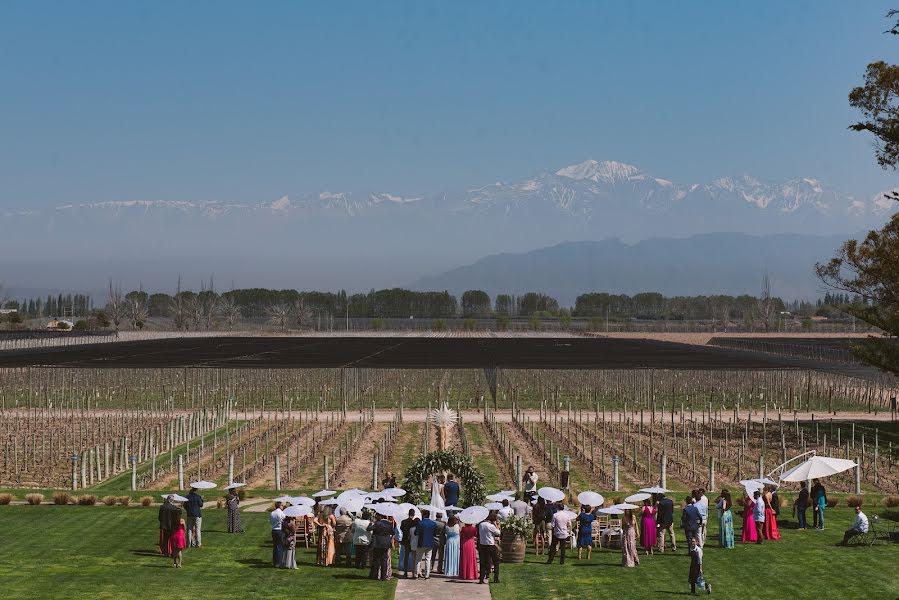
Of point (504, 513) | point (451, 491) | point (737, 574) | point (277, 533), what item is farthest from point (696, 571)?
point (277, 533)

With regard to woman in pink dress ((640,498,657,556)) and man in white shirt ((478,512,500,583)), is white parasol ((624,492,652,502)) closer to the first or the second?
woman in pink dress ((640,498,657,556))

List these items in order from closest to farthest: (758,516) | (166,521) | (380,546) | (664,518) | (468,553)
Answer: (380,546), (468,553), (166,521), (664,518), (758,516)

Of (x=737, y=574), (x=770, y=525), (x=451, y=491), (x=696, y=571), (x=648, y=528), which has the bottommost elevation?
(x=737, y=574)

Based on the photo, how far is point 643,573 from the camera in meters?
27.2

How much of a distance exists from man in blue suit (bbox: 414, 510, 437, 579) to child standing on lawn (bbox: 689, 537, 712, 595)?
6.32m

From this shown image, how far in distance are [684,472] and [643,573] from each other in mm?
19557

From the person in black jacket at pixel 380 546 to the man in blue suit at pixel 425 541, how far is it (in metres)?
0.74

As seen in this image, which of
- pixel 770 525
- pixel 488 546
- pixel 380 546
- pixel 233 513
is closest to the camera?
pixel 488 546

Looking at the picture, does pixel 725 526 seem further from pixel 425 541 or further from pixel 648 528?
pixel 425 541

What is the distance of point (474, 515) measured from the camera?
1036 inches

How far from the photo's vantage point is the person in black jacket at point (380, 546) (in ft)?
85.8

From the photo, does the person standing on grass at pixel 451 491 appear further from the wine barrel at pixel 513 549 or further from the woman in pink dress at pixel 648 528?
the woman in pink dress at pixel 648 528

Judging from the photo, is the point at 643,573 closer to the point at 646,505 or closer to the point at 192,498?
the point at 646,505

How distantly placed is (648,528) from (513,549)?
13.0 ft
